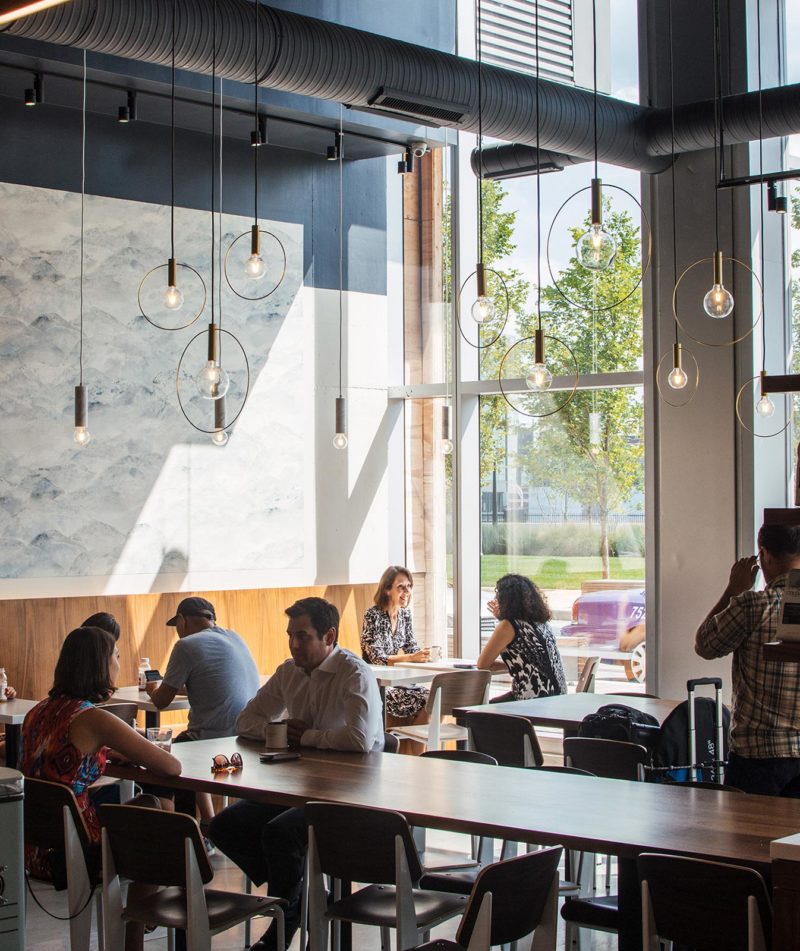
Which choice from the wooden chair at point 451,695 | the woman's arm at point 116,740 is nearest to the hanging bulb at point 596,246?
the woman's arm at point 116,740

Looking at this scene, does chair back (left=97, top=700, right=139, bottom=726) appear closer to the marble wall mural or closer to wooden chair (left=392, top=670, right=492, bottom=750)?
wooden chair (left=392, top=670, right=492, bottom=750)

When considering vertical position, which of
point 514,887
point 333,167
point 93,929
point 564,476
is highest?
point 333,167

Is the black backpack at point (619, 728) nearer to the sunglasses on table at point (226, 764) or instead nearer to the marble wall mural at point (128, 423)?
the sunglasses on table at point (226, 764)

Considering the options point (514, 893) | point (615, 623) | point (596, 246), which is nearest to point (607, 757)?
point (514, 893)

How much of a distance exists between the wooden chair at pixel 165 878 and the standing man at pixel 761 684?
176 cm

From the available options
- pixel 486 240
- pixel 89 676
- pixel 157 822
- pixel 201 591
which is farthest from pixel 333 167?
pixel 157 822

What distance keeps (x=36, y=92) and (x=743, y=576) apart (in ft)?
18.1

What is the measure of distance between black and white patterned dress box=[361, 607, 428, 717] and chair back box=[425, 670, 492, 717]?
793 mm

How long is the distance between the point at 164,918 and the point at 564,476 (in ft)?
20.2

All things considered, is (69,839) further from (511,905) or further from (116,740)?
(511,905)

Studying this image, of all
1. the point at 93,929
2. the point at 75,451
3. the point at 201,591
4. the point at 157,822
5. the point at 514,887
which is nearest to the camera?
the point at 514,887

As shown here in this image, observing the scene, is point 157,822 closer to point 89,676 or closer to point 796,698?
point 89,676

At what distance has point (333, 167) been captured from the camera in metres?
9.92

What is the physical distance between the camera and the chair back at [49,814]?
4.09m
